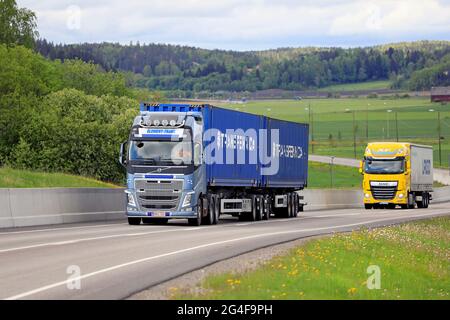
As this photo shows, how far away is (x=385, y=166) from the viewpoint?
64.4 metres

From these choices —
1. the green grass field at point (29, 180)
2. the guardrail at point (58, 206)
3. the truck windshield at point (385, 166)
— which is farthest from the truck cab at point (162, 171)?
the truck windshield at point (385, 166)

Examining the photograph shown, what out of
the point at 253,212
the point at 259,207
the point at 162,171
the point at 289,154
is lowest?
the point at 253,212

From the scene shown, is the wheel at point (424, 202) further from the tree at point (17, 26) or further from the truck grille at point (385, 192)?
the tree at point (17, 26)

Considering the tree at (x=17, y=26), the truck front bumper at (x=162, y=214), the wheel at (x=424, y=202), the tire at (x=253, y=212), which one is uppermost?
the tree at (x=17, y=26)

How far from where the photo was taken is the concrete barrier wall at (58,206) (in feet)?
113

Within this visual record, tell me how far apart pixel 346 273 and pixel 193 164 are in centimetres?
1809

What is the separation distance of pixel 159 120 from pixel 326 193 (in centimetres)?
3151

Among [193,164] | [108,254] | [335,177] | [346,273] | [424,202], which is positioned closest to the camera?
[346,273]

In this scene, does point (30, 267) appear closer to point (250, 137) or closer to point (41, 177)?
point (250, 137)

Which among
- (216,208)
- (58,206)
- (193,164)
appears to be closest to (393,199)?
(216,208)

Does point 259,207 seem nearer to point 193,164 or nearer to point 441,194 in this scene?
point 193,164

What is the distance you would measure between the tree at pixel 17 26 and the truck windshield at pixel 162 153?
275ft

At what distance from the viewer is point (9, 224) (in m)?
34.2
